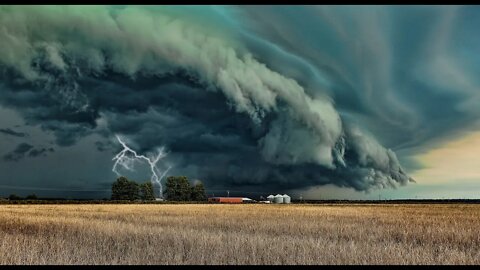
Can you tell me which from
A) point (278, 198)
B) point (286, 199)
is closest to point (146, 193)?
point (278, 198)

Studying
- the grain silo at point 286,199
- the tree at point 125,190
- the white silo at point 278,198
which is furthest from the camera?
the grain silo at point 286,199

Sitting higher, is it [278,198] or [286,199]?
[278,198]

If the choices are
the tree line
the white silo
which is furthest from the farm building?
the tree line

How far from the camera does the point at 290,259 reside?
1014cm

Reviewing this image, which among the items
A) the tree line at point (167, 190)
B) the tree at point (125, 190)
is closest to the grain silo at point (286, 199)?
the tree line at point (167, 190)

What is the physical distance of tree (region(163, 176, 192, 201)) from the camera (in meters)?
117

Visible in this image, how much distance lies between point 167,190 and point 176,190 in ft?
7.31

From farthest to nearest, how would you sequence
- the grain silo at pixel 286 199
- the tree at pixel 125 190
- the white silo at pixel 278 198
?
the grain silo at pixel 286 199 < the white silo at pixel 278 198 < the tree at pixel 125 190

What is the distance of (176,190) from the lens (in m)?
118

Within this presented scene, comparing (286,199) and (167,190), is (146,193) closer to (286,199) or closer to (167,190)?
(167,190)

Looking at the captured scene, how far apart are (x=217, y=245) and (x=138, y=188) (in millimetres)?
107744

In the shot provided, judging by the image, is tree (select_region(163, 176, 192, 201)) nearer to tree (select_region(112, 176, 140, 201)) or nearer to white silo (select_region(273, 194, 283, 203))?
tree (select_region(112, 176, 140, 201))

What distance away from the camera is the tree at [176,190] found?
4624 inches

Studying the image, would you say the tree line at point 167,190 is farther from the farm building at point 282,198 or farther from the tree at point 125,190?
the farm building at point 282,198
